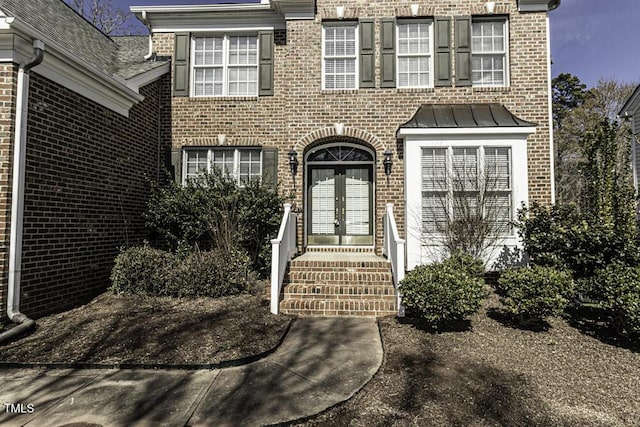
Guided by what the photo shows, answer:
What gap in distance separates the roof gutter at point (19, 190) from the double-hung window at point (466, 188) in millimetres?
7263

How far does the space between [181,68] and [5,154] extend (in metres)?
5.18

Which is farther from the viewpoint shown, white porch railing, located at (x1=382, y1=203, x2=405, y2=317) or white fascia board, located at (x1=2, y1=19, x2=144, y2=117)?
white porch railing, located at (x1=382, y1=203, x2=405, y2=317)

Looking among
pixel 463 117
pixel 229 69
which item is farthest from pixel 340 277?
pixel 229 69

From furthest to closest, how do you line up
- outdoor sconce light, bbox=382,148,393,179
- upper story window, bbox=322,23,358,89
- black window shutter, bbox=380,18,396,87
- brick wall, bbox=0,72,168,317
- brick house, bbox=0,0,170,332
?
upper story window, bbox=322,23,358,89 → black window shutter, bbox=380,18,396,87 → outdoor sconce light, bbox=382,148,393,179 → brick wall, bbox=0,72,168,317 → brick house, bbox=0,0,170,332

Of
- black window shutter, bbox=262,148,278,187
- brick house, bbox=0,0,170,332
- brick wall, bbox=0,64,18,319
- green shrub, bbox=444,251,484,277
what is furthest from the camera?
black window shutter, bbox=262,148,278,187

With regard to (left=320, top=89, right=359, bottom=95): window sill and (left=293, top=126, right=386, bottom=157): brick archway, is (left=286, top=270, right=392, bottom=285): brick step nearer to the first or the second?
(left=293, top=126, right=386, bottom=157): brick archway

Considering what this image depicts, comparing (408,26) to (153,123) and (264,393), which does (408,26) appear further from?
(264,393)

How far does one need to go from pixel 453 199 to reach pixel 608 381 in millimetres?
4410

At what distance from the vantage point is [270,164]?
9.23 meters

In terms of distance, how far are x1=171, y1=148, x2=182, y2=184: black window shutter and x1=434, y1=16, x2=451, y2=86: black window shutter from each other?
22.2ft

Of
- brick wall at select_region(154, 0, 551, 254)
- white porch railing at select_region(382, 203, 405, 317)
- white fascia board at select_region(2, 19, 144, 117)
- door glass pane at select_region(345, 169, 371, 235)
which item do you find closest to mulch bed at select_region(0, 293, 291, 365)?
white porch railing at select_region(382, 203, 405, 317)

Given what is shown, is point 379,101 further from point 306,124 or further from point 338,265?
point 338,265

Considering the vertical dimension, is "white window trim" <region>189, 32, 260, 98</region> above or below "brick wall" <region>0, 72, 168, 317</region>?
above

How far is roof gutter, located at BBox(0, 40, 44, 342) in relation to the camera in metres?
5.36
